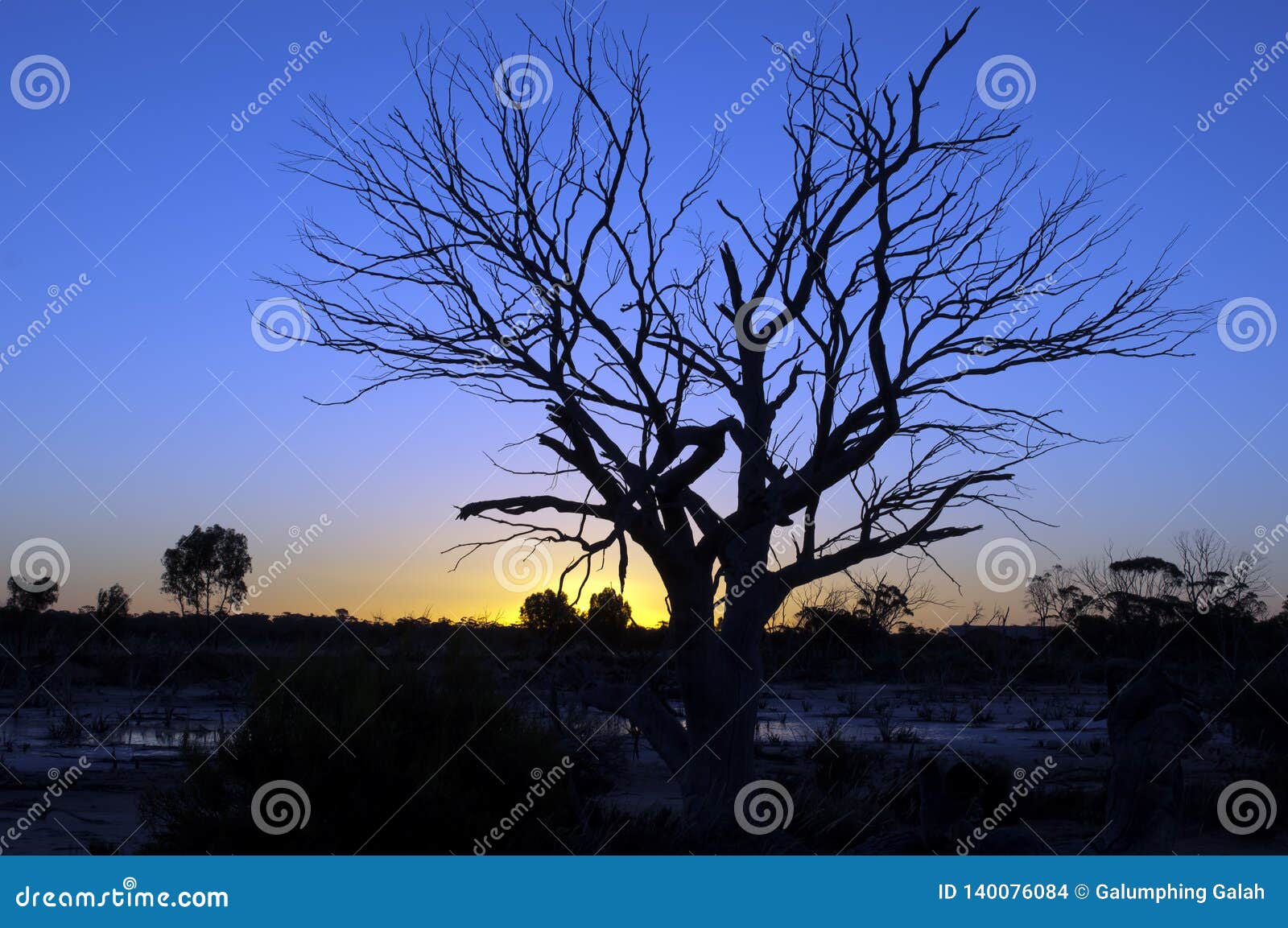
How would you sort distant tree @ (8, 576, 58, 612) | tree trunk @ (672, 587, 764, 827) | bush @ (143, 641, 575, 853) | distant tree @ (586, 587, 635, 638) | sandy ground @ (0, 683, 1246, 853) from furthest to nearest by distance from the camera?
distant tree @ (8, 576, 58, 612) → distant tree @ (586, 587, 635, 638) → sandy ground @ (0, 683, 1246, 853) → tree trunk @ (672, 587, 764, 827) → bush @ (143, 641, 575, 853)

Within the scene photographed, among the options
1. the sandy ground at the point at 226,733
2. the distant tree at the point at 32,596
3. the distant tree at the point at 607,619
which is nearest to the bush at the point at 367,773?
the sandy ground at the point at 226,733

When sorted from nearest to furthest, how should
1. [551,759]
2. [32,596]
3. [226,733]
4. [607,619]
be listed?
[551,759]
[226,733]
[607,619]
[32,596]

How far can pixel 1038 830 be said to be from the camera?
10.5 metres

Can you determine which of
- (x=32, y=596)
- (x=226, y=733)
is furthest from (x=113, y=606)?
(x=226, y=733)

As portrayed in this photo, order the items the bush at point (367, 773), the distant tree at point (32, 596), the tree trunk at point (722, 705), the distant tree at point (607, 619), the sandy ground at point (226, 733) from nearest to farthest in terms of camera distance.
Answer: the bush at point (367, 773) → the tree trunk at point (722, 705) → the sandy ground at point (226, 733) → the distant tree at point (607, 619) → the distant tree at point (32, 596)

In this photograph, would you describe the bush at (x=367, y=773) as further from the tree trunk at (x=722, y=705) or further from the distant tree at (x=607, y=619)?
the distant tree at (x=607, y=619)

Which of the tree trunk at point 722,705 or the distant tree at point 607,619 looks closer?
the tree trunk at point 722,705

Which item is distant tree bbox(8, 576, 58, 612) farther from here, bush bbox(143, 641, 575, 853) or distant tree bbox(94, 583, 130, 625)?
bush bbox(143, 641, 575, 853)

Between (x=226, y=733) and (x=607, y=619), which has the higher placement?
(x=607, y=619)

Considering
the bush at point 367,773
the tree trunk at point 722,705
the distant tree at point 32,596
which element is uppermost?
the tree trunk at point 722,705

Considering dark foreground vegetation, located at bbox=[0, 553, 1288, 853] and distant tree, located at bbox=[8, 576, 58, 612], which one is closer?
dark foreground vegetation, located at bbox=[0, 553, 1288, 853]

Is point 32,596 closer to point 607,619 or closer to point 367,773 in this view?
point 607,619

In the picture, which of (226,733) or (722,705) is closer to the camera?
(722,705)

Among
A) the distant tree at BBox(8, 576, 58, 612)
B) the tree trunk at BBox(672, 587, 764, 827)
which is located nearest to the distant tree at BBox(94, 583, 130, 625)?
the distant tree at BBox(8, 576, 58, 612)
